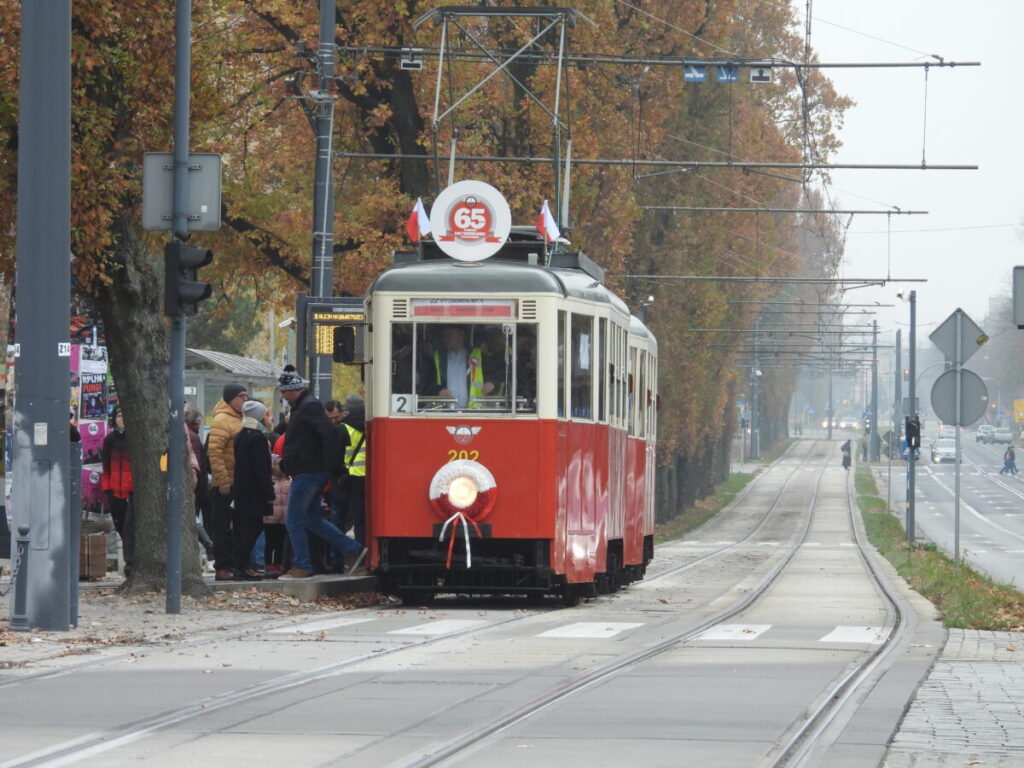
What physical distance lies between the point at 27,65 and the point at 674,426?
4234cm

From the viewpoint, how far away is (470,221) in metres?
19.3

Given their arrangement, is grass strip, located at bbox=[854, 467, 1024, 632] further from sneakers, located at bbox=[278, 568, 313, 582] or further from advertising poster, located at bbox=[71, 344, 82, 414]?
advertising poster, located at bbox=[71, 344, 82, 414]

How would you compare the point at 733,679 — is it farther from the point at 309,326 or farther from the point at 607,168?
the point at 607,168

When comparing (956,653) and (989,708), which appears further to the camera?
(956,653)

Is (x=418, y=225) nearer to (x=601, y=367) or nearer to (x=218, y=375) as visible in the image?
(x=601, y=367)

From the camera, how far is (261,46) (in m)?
32.6

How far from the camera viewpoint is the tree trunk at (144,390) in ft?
55.4

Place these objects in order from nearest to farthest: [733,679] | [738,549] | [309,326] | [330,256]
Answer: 1. [733,679]
2. [309,326]
3. [330,256]
4. [738,549]

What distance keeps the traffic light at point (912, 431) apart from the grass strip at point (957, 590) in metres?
2.19

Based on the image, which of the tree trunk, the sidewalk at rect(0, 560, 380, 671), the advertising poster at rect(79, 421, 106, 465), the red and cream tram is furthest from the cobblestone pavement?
the advertising poster at rect(79, 421, 106, 465)

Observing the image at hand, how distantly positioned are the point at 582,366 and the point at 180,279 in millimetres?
4280

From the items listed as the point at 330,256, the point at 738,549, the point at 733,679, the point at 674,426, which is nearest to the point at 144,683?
the point at 733,679

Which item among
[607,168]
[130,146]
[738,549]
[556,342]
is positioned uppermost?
[607,168]

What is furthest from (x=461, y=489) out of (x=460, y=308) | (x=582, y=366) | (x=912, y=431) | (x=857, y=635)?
(x=912, y=431)
